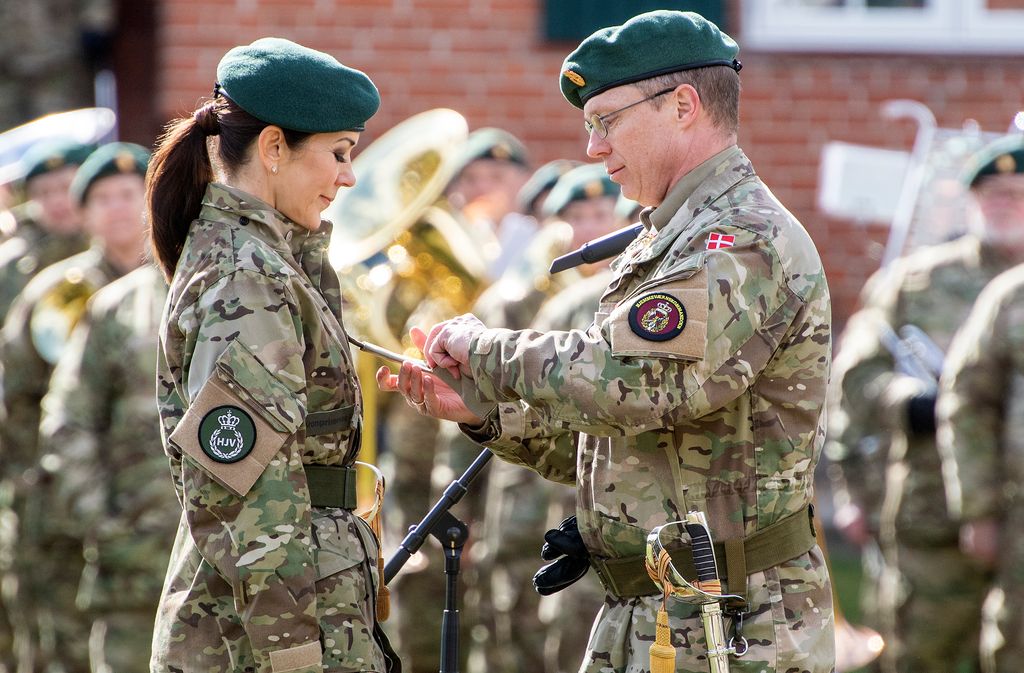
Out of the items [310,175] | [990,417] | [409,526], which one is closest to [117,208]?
[409,526]

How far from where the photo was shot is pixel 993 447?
664 cm

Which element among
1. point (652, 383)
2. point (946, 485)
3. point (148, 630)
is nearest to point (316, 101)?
point (652, 383)

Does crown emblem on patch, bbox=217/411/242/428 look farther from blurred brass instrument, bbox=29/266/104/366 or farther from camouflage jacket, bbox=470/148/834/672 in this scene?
blurred brass instrument, bbox=29/266/104/366

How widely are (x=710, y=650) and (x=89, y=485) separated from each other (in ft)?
13.3

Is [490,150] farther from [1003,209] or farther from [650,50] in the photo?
[650,50]

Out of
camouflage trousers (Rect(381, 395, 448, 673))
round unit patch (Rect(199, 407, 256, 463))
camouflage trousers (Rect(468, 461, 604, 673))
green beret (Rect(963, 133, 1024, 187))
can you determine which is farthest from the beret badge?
round unit patch (Rect(199, 407, 256, 463))

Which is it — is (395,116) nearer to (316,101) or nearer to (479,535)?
(479,535)

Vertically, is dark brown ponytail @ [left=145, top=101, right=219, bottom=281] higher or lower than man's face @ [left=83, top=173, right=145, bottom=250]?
higher

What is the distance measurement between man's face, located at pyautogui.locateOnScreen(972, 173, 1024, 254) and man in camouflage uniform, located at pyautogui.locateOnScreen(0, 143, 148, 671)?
3.90 meters

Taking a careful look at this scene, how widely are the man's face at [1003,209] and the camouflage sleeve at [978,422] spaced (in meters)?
0.92

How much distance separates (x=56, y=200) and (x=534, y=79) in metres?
2.97

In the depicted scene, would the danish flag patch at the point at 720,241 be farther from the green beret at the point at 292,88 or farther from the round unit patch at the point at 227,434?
the round unit patch at the point at 227,434

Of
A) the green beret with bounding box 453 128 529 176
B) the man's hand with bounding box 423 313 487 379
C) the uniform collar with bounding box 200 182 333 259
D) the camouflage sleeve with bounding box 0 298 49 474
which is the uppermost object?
the uniform collar with bounding box 200 182 333 259

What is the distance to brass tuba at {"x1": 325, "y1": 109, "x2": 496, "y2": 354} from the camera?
841 centimetres
